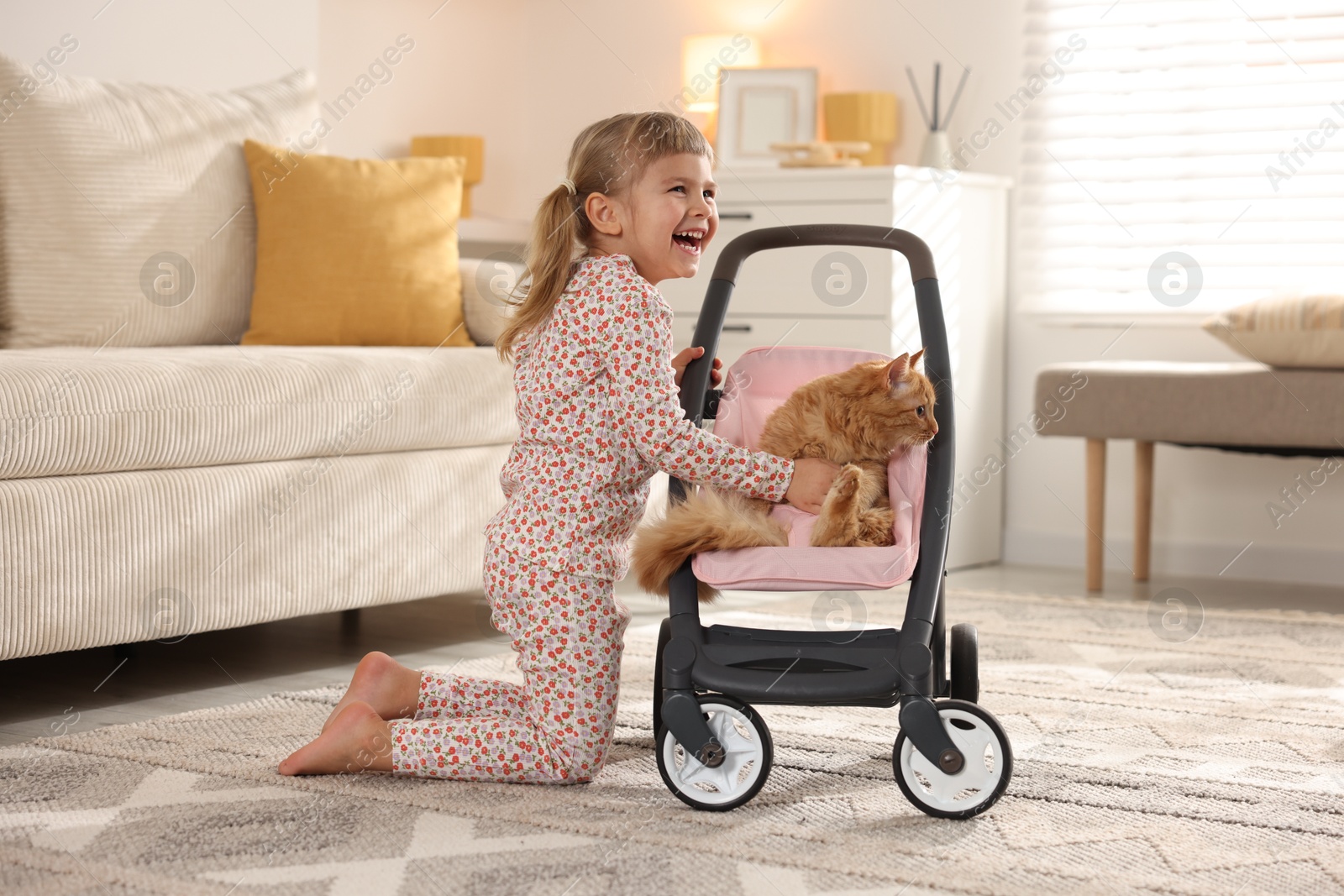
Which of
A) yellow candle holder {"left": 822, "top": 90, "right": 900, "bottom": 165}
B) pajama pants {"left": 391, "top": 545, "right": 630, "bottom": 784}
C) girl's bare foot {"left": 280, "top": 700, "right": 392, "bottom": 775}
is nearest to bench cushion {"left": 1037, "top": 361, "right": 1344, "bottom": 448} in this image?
yellow candle holder {"left": 822, "top": 90, "right": 900, "bottom": 165}

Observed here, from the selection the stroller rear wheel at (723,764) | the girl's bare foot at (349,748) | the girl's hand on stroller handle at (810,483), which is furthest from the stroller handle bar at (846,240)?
the girl's bare foot at (349,748)

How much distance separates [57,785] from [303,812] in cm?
30

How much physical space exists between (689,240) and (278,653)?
44.8 inches

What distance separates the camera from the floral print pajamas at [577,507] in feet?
4.85

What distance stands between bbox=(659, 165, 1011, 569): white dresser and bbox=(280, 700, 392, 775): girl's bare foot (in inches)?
68.2

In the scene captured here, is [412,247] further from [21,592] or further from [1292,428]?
Answer: [1292,428]

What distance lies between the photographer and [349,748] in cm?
152

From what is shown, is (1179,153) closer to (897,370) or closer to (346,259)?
(346,259)

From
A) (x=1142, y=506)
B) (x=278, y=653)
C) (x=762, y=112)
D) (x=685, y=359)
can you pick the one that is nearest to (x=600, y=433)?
(x=685, y=359)

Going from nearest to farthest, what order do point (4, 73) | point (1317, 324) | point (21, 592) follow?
point (21, 592)
point (4, 73)
point (1317, 324)

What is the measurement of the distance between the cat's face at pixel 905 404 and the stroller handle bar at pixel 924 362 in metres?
0.02

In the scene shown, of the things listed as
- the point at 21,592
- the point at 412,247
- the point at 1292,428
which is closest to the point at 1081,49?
the point at 1292,428

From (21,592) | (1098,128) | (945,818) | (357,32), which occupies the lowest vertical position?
(945,818)

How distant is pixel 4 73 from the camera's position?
2.34 m
